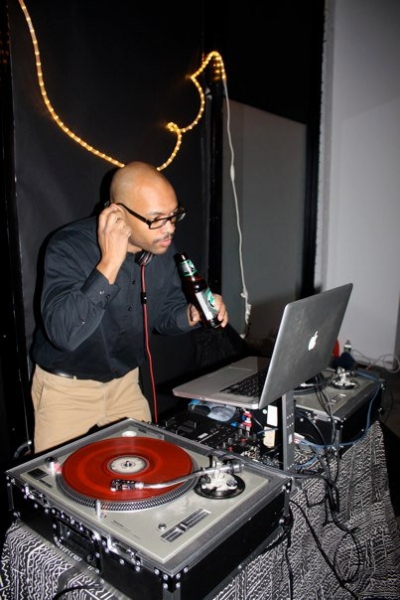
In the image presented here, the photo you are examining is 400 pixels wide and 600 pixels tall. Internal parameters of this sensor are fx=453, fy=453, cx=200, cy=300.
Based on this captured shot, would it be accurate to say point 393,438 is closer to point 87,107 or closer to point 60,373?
point 60,373

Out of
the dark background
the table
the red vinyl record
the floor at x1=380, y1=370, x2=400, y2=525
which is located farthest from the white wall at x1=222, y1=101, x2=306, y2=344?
the red vinyl record

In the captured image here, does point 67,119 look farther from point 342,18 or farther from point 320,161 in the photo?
point 342,18

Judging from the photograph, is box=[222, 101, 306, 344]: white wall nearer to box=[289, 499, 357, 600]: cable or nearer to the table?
the table

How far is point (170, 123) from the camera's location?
94.0 inches

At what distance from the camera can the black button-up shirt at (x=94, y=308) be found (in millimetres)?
1317

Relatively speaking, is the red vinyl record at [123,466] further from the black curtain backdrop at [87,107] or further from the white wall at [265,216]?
the white wall at [265,216]

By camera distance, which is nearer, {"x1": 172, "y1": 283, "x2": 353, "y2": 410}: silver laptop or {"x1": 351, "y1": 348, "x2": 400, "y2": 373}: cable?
{"x1": 172, "y1": 283, "x2": 353, "y2": 410}: silver laptop

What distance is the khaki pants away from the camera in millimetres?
1631

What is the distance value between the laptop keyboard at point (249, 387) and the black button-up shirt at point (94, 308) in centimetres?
34

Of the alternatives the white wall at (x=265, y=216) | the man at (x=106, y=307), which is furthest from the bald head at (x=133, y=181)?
the white wall at (x=265, y=216)

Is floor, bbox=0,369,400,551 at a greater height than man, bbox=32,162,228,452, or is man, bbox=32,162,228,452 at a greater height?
man, bbox=32,162,228,452

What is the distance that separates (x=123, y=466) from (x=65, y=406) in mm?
762

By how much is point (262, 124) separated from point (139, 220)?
2628 millimetres

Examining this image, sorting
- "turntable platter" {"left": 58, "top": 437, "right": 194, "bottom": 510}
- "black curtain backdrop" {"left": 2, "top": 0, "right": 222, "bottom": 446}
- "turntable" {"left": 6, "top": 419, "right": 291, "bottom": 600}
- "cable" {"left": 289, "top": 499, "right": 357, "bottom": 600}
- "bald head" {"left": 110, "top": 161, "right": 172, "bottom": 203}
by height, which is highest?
"black curtain backdrop" {"left": 2, "top": 0, "right": 222, "bottom": 446}
